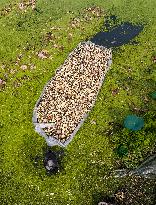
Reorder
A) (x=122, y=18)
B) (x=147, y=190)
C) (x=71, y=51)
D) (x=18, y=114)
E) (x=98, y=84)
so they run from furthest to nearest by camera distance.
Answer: (x=122, y=18)
(x=71, y=51)
(x=98, y=84)
(x=18, y=114)
(x=147, y=190)

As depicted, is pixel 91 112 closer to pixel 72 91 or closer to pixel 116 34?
pixel 72 91

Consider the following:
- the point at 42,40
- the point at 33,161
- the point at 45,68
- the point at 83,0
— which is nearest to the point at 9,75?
the point at 45,68

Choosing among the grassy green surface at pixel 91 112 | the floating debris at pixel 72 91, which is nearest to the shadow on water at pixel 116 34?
the grassy green surface at pixel 91 112

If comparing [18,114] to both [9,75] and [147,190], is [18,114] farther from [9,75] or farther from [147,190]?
[147,190]

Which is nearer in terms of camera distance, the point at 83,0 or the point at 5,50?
the point at 5,50

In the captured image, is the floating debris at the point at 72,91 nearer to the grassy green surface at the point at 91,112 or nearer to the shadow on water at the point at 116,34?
the grassy green surface at the point at 91,112

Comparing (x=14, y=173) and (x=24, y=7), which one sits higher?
(x=24, y=7)
